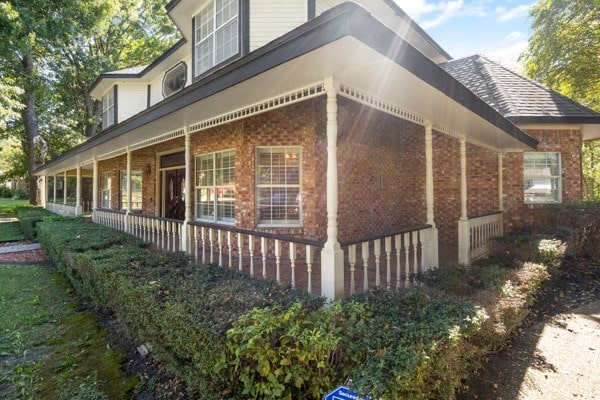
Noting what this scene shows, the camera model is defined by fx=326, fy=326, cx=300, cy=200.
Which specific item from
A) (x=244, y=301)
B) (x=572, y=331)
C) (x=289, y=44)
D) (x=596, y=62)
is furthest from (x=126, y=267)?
(x=596, y=62)

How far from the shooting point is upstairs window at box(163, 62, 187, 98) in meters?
11.5

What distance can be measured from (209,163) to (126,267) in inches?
184

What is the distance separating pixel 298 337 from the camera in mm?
2449

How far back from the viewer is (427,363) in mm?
2299

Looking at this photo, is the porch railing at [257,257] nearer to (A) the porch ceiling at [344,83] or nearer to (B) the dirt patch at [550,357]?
(A) the porch ceiling at [344,83]

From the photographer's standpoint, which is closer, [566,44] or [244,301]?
[244,301]

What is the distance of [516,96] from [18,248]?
55.0ft

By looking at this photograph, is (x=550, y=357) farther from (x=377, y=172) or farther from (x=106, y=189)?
(x=106, y=189)

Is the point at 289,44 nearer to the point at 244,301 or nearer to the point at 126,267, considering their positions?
the point at 244,301

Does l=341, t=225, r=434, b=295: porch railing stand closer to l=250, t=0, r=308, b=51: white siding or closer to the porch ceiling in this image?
the porch ceiling

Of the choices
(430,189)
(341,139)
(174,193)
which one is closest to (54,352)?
(430,189)

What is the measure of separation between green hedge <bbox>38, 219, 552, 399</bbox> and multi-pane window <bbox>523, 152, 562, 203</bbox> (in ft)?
23.8

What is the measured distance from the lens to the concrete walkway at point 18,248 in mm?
10422

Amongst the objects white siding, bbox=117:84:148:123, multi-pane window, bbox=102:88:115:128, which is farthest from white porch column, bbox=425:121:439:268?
multi-pane window, bbox=102:88:115:128
